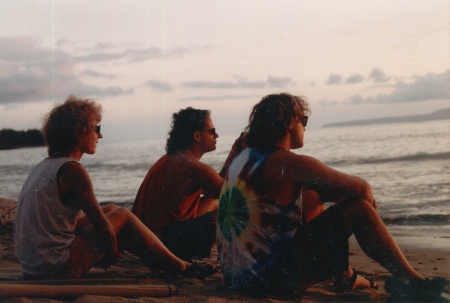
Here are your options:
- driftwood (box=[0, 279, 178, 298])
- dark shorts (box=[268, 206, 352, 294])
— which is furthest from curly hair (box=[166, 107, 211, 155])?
dark shorts (box=[268, 206, 352, 294])

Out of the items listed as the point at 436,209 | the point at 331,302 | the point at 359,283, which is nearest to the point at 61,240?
the point at 331,302

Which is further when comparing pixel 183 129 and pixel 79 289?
pixel 183 129

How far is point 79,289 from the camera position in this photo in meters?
3.33

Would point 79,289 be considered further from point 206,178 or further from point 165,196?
point 206,178

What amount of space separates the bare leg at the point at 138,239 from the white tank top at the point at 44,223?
271 millimetres

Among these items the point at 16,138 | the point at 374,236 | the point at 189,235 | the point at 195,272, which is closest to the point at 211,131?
the point at 189,235

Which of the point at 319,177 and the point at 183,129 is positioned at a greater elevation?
the point at 183,129

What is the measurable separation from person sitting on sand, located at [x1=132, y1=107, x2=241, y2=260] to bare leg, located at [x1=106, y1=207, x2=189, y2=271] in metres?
0.42

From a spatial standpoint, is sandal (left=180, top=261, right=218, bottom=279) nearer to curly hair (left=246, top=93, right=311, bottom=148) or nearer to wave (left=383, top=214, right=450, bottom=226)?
curly hair (left=246, top=93, right=311, bottom=148)

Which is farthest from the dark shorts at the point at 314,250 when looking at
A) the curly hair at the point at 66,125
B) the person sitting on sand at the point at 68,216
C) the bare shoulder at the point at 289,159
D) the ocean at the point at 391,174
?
the ocean at the point at 391,174

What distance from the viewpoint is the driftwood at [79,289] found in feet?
10.5

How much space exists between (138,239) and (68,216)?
0.51m

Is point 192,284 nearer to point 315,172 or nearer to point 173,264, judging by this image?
point 173,264

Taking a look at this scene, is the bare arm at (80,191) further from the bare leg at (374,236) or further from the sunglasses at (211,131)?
the bare leg at (374,236)
